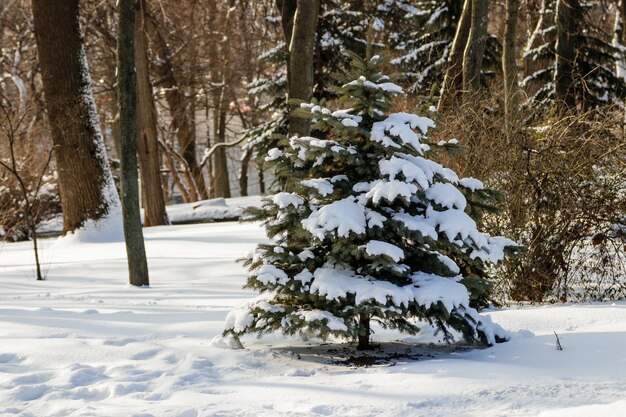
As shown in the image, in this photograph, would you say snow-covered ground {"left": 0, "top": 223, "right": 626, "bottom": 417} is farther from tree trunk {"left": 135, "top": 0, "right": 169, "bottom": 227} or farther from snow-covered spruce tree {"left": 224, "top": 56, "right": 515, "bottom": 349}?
tree trunk {"left": 135, "top": 0, "right": 169, "bottom": 227}

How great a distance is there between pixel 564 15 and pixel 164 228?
34.1 ft

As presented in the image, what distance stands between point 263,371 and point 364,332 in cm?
78

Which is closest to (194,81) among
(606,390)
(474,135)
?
(474,135)

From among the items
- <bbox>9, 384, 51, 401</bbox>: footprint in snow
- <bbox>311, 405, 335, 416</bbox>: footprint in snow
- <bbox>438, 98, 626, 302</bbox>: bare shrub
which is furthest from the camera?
<bbox>438, 98, 626, 302</bbox>: bare shrub

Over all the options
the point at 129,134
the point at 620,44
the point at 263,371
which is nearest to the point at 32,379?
the point at 263,371

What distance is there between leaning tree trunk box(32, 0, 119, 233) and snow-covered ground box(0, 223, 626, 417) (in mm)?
6211

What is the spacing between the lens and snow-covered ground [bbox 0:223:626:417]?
4348 mm

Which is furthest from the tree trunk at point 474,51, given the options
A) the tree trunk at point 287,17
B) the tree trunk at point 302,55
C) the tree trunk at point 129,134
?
the tree trunk at point 129,134

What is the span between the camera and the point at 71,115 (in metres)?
14.0

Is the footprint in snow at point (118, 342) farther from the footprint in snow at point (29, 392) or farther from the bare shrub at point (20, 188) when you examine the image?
the bare shrub at point (20, 188)

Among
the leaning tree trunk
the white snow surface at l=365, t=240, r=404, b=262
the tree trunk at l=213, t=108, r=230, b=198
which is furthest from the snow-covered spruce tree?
the tree trunk at l=213, t=108, r=230, b=198

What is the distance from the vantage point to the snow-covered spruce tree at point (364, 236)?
530 cm

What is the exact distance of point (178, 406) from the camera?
4.44m

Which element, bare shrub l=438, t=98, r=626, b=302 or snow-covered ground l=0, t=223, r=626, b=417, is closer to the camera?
snow-covered ground l=0, t=223, r=626, b=417
